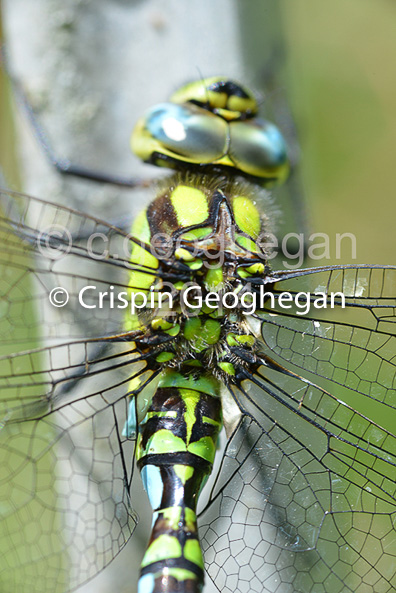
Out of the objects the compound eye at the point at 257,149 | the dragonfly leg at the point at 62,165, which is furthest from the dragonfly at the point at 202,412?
the dragonfly leg at the point at 62,165

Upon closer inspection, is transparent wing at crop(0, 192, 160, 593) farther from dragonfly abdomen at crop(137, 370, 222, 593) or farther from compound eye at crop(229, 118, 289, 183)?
compound eye at crop(229, 118, 289, 183)

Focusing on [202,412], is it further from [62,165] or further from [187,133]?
[62,165]

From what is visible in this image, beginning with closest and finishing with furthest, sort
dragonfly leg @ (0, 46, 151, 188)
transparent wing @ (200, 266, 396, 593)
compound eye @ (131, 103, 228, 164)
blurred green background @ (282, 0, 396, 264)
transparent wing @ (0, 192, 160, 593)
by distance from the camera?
transparent wing @ (200, 266, 396, 593) → transparent wing @ (0, 192, 160, 593) → compound eye @ (131, 103, 228, 164) → dragonfly leg @ (0, 46, 151, 188) → blurred green background @ (282, 0, 396, 264)

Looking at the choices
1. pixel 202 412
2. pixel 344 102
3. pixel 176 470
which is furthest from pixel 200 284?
pixel 344 102

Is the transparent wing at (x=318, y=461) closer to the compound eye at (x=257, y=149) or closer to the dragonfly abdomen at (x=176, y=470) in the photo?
the dragonfly abdomen at (x=176, y=470)

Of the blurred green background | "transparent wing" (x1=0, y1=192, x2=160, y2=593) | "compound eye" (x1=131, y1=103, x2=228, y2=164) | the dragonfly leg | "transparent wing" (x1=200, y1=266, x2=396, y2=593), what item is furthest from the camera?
the blurred green background

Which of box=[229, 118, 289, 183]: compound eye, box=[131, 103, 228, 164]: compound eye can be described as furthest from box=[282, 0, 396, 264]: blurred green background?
box=[131, 103, 228, 164]: compound eye

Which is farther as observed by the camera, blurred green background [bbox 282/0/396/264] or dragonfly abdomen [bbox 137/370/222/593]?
blurred green background [bbox 282/0/396/264]

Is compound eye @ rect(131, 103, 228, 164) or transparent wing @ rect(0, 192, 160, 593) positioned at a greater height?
compound eye @ rect(131, 103, 228, 164)

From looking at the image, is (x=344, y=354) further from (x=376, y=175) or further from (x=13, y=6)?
(x=13, y=6)
